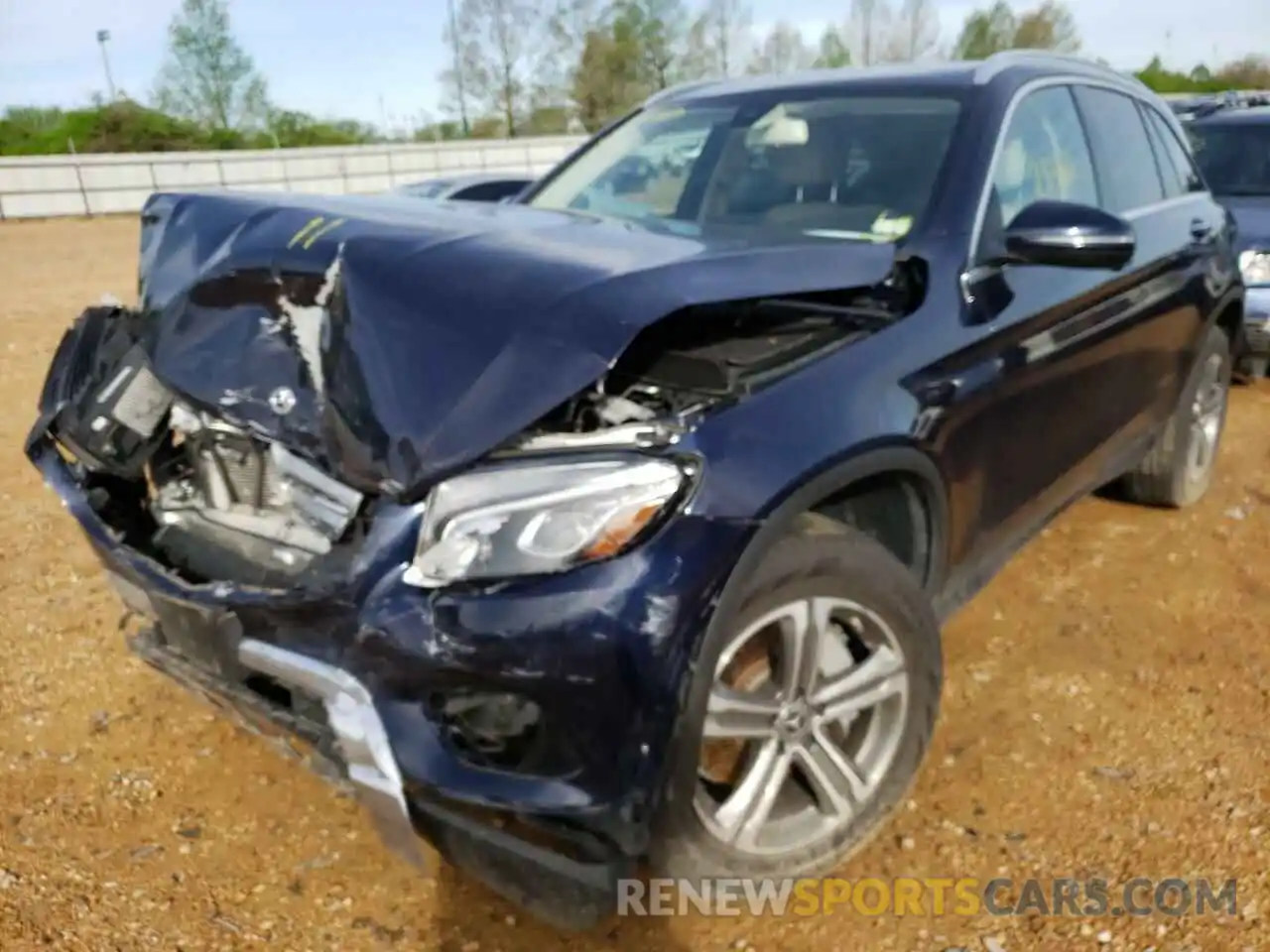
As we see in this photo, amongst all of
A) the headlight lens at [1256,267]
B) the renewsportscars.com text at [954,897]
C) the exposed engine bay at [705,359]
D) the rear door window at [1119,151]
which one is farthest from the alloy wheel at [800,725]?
the headlight lens at [1256,267]

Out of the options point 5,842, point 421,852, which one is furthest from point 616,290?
point 5,842

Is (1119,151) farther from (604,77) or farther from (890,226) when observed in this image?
(604,77)

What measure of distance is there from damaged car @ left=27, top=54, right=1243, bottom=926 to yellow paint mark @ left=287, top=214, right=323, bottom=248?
1 centimetres

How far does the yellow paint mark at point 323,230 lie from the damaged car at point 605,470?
1 cm

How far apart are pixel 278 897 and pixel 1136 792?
2039 millimetres

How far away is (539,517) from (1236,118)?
7.85m

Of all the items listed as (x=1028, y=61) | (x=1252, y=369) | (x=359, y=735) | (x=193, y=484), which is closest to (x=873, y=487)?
(x=359, y=735)

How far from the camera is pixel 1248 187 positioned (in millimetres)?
7137

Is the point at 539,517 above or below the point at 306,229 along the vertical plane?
below

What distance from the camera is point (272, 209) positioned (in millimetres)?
2357

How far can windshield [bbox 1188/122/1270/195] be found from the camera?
7.18m

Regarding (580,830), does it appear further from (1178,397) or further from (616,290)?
(1178,397)

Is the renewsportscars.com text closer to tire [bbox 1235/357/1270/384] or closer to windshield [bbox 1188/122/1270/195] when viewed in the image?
tire [bbox 1235/357/1270/384]

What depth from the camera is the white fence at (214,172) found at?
20.4m
